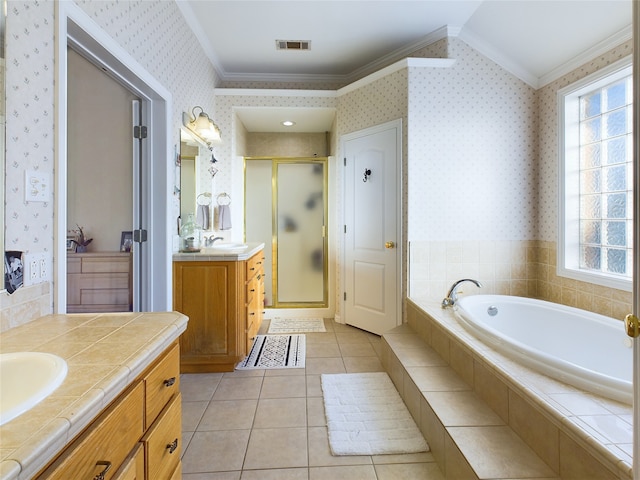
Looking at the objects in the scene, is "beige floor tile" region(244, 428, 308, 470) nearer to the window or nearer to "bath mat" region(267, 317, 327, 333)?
"bath mat" region(267, 317, 327, 333)

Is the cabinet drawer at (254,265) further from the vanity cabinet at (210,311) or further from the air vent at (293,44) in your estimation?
the air vent at (293,44)

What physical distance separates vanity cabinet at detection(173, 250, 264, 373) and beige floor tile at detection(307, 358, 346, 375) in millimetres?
554

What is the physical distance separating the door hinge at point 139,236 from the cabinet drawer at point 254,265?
2.58ft

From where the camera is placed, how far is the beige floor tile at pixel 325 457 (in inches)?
59.9

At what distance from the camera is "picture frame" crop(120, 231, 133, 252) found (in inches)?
85.6

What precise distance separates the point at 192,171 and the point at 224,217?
2.24ft

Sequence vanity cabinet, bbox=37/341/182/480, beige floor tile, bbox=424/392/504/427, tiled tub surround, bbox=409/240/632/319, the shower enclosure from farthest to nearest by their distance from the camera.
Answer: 1. the shower enclosure
2. tiled tub surround, bbox=409/240/632/319
3. beige floor tile, bbox=424/392/504/427
4. vanity cabinet, bbox=37/341/182/480

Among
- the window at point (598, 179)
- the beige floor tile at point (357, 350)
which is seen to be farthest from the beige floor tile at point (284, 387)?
the window at point (598, 179)

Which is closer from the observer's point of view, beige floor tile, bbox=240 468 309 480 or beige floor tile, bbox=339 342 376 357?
beige floor tile, bbox=240 468 309 480

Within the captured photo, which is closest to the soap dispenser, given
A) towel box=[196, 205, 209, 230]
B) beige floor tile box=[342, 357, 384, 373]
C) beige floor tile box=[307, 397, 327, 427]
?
towel box=[196, 205, 209, 230]

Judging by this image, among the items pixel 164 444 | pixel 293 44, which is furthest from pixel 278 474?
pixel 293 44

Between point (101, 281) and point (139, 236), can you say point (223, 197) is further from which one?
point (101, 281)

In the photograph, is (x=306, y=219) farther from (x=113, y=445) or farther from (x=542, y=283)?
(x=113, y=445)

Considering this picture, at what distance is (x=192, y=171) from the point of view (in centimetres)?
278
